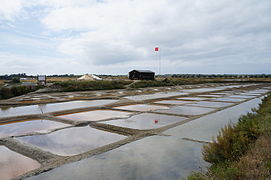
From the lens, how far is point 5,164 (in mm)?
4391

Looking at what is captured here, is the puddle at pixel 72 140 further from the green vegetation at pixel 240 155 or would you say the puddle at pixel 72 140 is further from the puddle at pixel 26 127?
the green vegetation at pixel 240 155

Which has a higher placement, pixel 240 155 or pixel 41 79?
pixel 41 79

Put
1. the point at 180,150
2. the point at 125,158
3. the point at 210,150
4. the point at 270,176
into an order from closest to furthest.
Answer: the point at 270,176 < the point at 210,150 < the point at 125,158 < the point at 180,150

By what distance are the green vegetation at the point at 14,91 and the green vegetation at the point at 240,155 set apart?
19746mm

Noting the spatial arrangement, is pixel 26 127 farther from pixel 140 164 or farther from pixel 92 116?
pixel 140 164

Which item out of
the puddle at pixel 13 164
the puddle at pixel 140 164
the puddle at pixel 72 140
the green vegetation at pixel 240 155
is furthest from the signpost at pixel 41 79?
the green vegetation at pixel 240 155

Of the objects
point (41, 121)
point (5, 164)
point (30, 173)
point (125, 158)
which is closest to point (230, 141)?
point (125, 158)

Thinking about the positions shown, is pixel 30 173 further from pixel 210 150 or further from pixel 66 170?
pixel 210 150

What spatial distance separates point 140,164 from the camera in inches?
172

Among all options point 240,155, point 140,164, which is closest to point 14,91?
point 140,164

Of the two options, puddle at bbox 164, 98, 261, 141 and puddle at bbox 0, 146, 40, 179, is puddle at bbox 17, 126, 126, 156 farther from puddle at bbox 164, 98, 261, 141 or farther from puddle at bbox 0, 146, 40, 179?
puddle at bbox 164, 98, 261, 141

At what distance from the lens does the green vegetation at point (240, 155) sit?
120 inches

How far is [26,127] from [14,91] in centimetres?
1504

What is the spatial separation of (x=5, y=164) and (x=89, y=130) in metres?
2.94
